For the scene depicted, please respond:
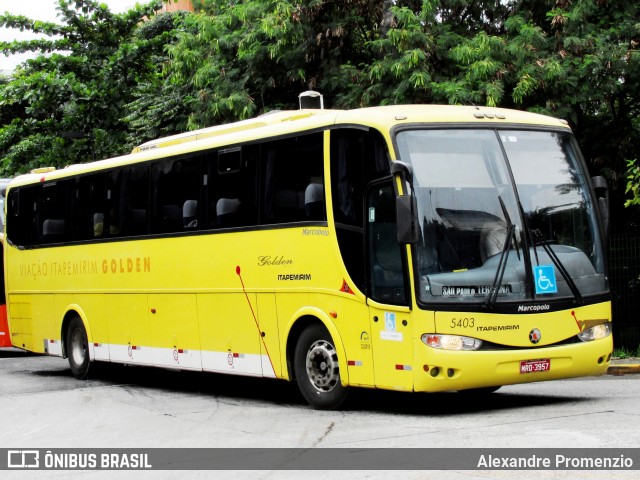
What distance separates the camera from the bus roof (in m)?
12.4

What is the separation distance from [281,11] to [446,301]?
35.9ft

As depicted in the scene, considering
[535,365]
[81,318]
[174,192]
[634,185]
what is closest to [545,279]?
[535,365]

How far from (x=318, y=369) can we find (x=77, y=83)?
20479mm

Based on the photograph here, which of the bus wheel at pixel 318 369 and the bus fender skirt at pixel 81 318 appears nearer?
the bus wheel at pixel 318 369

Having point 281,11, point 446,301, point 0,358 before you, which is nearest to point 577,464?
point 446,301

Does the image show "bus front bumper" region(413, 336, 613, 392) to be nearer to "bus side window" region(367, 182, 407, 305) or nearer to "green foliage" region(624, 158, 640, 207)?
"bus side window" region(367, 182, 407, 305)

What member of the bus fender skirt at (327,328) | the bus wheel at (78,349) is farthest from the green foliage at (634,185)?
the bus wheel at (78,349)

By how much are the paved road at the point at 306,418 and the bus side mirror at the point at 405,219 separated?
1.80 meters

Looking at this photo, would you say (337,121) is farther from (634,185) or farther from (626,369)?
(634,185)

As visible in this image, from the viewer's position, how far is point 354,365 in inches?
491

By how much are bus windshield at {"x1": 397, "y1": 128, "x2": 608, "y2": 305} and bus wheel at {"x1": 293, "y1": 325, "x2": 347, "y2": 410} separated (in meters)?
1.69

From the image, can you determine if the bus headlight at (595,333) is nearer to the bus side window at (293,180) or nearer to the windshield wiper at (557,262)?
the windshield wiper at (557,262)

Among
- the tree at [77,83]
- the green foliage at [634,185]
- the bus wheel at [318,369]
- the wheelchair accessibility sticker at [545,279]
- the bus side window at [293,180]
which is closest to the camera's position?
the wheelchair accessibility sticker at [545,279]

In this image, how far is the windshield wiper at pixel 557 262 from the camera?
12.2 m
